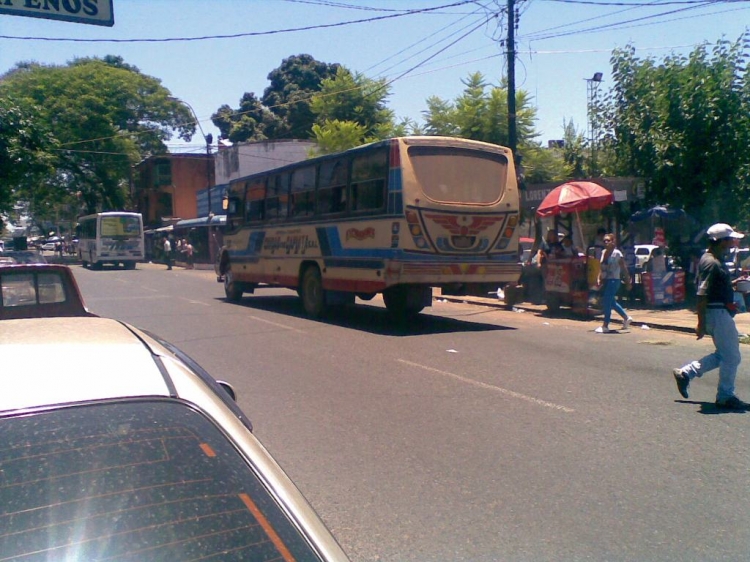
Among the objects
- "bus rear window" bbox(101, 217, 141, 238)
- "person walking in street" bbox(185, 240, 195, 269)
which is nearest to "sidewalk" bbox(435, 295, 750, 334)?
"person walking in street" bbox(185, 240, 195, 269)

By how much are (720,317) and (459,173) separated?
6.71 metres

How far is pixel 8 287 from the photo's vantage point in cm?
725

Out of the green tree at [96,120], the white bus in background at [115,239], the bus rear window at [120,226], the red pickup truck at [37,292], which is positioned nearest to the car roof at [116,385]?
the red pickup truck at [37,292]

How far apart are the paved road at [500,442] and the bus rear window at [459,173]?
2.52m

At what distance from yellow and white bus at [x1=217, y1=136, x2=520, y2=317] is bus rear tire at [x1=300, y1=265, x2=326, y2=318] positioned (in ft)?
0.07

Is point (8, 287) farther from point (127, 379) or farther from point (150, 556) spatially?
point (150, 556)

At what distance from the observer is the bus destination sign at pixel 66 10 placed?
419 inches

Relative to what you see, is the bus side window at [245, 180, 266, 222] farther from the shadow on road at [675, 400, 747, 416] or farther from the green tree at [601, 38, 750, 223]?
the shadow on road at [675, 400, 747, 416]

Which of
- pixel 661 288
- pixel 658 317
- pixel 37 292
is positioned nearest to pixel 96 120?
pixel 661 288

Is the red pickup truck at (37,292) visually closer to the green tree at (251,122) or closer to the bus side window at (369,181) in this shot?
the bus side window at (369,181)

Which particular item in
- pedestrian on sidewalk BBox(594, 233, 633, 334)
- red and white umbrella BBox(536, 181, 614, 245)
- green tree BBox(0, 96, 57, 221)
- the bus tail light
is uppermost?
green tree BBox(0, 96, 57, 221)

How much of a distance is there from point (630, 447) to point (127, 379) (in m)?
4.93

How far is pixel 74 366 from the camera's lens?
246 centimetres

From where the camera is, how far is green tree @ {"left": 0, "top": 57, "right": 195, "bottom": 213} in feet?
167
